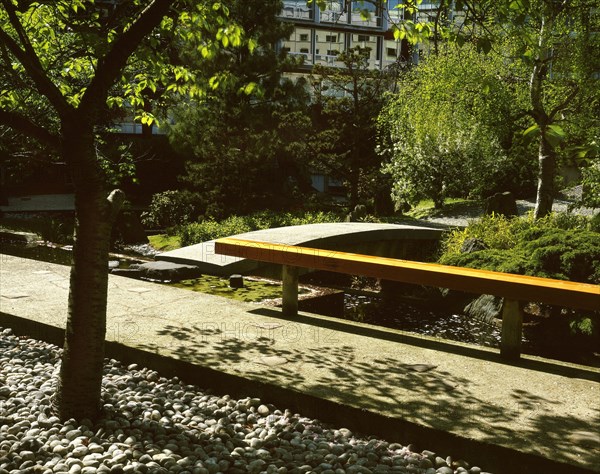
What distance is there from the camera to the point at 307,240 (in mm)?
11195

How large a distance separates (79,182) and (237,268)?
6249 mm

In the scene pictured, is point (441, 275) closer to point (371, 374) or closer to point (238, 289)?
point (371, 374)

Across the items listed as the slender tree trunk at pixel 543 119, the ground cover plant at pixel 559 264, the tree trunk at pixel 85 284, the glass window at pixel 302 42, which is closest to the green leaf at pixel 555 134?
the tree trunk at pixel 85 284

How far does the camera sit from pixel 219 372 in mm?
5043

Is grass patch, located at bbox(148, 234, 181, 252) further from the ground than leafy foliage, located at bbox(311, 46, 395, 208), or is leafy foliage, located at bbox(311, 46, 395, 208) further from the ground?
leafy foliage, located at bbox(311, 46, 395, 208)

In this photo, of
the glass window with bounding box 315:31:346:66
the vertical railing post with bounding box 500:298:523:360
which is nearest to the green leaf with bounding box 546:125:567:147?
the vertical railing post with bounding box 500:298:523:360

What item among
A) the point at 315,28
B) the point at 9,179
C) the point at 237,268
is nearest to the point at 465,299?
the point at 237,268

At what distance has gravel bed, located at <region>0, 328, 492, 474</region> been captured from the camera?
12.4 feet

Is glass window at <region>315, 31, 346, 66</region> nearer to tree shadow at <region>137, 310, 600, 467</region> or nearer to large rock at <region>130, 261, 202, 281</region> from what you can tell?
large rock at <region>130, 261, 202, 281</region>

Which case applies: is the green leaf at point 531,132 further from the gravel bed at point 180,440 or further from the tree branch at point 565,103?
the tree branch at point 565,103

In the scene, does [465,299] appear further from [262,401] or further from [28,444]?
[28,444]

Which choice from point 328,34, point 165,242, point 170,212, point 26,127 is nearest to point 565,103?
point 165,242

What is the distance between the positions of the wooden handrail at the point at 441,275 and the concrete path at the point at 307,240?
2782mm

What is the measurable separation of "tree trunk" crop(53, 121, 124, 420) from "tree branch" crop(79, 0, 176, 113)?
19 cm
